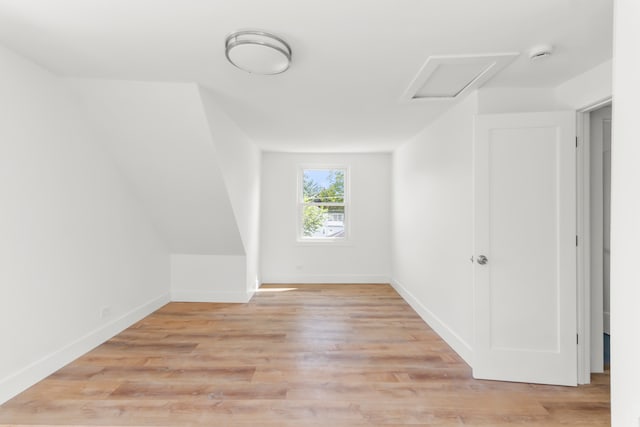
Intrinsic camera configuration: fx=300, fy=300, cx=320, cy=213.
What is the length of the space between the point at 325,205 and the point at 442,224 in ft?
8.46

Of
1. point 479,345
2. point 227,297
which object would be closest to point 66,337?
point 227,297

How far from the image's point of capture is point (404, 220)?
4.46m

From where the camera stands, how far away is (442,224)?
10.3ft

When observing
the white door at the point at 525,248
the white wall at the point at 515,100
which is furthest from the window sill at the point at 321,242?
the white wall at the point at 515,100

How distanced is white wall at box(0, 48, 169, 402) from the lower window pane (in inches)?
112

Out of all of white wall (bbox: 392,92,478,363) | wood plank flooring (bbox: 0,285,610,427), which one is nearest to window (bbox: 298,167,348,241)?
white wall (bbox: 392,92,478,363)

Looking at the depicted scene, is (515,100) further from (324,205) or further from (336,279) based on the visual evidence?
(336,279)

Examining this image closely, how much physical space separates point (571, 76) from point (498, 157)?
78 centimetres

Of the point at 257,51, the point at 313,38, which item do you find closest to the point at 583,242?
the point at 313,38

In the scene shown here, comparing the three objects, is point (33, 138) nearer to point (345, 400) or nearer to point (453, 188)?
point (345, 400)

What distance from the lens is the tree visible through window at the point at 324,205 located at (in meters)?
5.41

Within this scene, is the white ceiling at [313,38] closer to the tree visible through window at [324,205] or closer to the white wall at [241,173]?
the white wall at [241,173]

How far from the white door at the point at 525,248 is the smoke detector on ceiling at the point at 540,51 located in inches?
17.6

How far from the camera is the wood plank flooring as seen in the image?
187 cm
